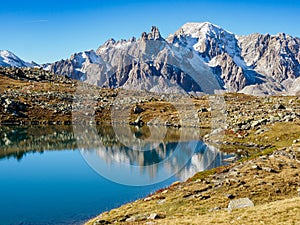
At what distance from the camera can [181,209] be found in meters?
31.6

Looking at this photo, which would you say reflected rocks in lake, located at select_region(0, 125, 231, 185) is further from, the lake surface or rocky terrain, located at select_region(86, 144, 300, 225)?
rocky terrain, located at select_region(86, 144, 300, 225)

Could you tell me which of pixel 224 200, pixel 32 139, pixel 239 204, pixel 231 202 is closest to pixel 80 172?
pixel 224 200

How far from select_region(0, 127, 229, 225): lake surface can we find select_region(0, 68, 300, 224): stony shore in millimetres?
6071

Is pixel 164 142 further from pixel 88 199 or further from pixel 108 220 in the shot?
pixel 108 220

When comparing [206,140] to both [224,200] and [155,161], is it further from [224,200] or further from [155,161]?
[224,200]

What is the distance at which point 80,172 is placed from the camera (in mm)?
63344

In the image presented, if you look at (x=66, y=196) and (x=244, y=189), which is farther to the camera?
(x=66, y=196)

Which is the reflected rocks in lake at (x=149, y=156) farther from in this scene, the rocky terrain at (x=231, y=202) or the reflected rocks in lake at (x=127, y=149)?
the rocky terrain at (x=231, y=202)

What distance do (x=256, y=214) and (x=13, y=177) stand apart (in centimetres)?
4695

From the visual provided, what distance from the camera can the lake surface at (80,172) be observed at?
1635 inches

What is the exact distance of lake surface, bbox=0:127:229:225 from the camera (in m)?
41.5

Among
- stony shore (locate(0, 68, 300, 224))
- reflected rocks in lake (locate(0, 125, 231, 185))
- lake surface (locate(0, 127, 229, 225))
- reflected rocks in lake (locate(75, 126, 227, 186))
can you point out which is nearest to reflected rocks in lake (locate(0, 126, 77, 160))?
reflected rocks in lake (locate(0, 125, 231, 185))

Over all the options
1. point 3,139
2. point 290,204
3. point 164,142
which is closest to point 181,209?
point 290,204

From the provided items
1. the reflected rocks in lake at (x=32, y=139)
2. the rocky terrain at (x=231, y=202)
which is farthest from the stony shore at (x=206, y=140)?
the reflected rocks in lake at (x=32, y=139)
